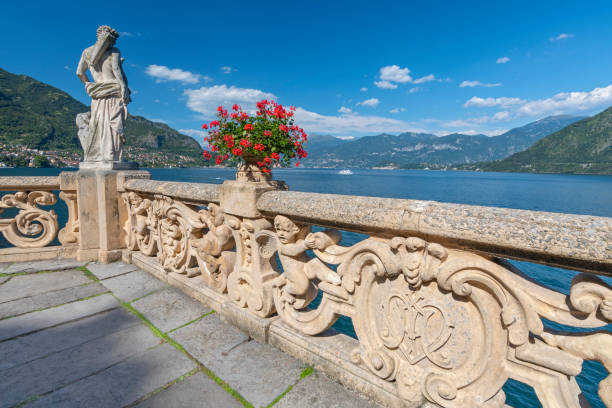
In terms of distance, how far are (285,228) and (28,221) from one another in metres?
4.57

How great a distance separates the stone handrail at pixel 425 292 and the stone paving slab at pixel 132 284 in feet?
4.12

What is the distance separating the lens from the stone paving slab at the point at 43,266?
4.05 meters

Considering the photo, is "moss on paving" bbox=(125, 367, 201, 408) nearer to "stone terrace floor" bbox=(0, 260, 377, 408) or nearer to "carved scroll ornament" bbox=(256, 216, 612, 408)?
"stone terrace floor" bbox=(0, 260, 377, 408)

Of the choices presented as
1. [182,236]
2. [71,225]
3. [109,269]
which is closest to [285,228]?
[182,236]

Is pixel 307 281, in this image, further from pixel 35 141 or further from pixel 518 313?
pixel 35 141

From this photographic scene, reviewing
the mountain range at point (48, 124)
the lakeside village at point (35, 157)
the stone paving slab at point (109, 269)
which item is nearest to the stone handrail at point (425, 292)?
the stone paving slab at point (109, 269)

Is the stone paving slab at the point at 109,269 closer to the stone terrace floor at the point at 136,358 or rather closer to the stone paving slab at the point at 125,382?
the stone terrace floor at the point at 136,358

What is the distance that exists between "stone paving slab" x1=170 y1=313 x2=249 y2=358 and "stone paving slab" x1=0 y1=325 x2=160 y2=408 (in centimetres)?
25

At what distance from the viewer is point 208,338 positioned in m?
2.61

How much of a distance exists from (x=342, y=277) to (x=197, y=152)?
6554 inches

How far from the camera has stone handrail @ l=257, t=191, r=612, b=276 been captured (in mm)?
1204

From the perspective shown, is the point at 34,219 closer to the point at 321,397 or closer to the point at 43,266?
the point at 43,266

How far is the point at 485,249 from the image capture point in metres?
1.49

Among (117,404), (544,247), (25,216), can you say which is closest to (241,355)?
(117,404)
